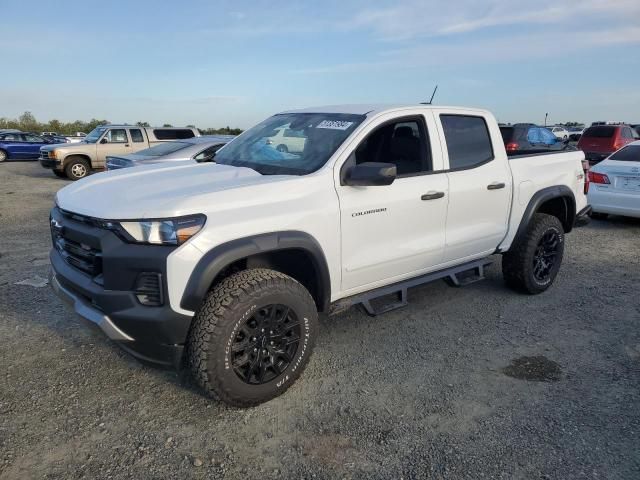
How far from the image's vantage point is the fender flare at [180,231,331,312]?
274cm

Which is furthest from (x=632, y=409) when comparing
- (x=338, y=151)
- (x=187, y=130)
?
(x=187, y=130)

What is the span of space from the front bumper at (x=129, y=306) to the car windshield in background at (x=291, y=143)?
119 centimetres

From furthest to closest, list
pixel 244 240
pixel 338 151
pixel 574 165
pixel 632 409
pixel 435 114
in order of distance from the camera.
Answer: pixel 574 165, pixel 435 114, pixel 338 151, pixel 632 409, pixel 244 240

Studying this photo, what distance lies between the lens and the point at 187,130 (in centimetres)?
1725

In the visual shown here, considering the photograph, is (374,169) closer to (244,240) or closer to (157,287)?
(244,240)

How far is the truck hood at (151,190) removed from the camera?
109 inches

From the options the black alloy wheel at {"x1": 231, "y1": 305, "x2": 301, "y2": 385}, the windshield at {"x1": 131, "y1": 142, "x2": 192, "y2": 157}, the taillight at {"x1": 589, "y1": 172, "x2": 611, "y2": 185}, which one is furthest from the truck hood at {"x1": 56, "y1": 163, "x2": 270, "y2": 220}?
the windshield at {"x1": 131, "y1": 142, "x2": 192, "y2": 157}

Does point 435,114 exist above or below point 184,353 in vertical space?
above

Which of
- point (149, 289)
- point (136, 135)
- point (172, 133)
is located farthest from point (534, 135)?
point (149, 289)

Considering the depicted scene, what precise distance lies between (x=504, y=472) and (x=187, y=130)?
16.4 m

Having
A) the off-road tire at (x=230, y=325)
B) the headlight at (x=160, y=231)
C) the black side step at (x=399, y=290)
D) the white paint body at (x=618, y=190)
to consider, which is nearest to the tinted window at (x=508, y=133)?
the white paint body at (x=618, y=190)

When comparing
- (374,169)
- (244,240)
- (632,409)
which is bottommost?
(632,409)

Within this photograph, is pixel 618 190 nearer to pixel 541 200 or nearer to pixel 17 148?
pixel 541 200

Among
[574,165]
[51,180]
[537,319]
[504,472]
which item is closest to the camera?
[504,472]
